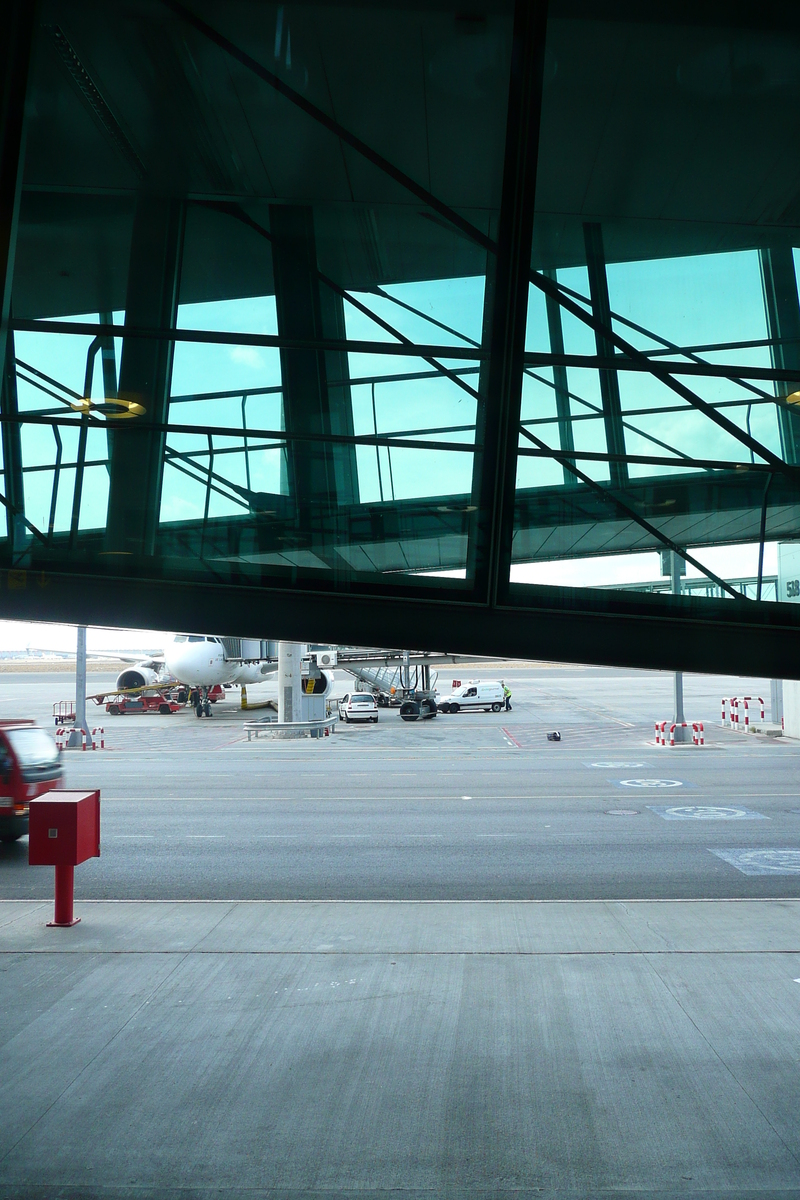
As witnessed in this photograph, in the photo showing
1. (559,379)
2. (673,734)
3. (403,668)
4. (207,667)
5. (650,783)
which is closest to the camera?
(559,379)

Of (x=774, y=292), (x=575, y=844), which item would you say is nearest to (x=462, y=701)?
(x=575, y=844)

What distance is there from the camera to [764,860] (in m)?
12.5

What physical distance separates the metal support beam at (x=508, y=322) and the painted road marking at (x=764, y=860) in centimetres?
774

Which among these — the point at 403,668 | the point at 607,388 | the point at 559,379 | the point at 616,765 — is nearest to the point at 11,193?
the point at 559,379

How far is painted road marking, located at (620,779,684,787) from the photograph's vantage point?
64.7 feet

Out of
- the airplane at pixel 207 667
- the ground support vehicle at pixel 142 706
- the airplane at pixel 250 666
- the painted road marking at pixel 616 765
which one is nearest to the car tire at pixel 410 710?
the airplane at pixel 250 666

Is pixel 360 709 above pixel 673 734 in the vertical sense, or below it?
above

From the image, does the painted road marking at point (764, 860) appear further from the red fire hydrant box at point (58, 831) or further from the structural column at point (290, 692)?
the structural column at point (290, 692)

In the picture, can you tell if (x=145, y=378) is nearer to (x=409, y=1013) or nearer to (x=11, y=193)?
(x=11, y=193)

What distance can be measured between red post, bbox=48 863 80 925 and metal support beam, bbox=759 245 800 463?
7.74m

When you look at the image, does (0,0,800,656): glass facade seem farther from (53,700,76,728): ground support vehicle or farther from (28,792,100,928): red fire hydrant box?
(53,700,76,728): ground support vehicle

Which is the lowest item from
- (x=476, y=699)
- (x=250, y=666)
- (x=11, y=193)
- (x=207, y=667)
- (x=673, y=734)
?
(x=673, y=734)

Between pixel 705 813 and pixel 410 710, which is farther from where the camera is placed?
pixel 410 710

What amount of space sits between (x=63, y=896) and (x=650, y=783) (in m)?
14.0
